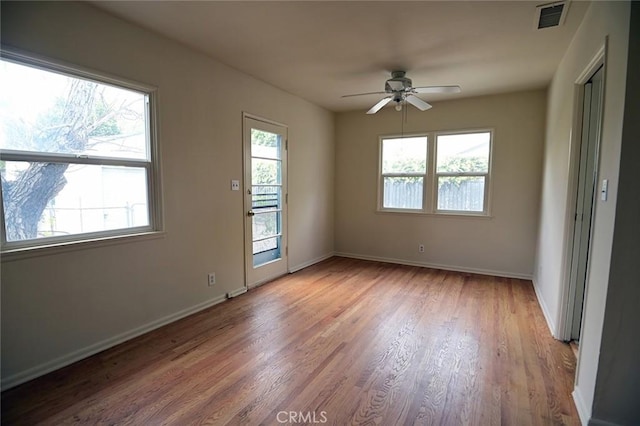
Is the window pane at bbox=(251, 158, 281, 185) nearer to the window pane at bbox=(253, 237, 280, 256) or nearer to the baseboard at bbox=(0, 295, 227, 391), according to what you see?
the window pane at bbox=(253, 237, 280, 256)

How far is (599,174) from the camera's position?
1.82m

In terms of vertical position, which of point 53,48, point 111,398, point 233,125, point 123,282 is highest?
point 53,48

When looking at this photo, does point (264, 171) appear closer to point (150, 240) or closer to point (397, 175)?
point (150, 240)

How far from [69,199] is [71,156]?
0.31m

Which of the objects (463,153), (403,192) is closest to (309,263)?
Answer: (403,192)

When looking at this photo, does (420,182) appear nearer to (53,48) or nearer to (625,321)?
(625,321)

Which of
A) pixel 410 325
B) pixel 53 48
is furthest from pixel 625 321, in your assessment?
pixel 53 48

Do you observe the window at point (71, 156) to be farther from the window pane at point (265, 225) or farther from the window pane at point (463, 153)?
the window pane at point (463, 153)

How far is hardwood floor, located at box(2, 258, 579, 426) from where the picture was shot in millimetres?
1850

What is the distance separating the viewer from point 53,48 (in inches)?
84.7

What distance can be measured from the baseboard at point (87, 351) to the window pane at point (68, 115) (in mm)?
1465

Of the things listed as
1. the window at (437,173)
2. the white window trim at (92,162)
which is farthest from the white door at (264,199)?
the window at (437,173)

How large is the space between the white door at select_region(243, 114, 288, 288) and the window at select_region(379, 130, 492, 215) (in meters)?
1.86

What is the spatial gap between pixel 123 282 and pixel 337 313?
6.44 ft
